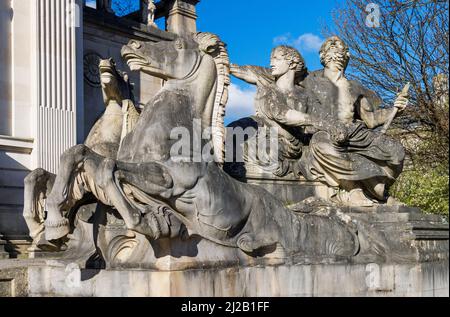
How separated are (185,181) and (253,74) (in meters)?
2.86

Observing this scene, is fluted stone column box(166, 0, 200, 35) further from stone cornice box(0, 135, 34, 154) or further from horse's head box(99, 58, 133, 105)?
horse's head box(99, 58, 133, 105)

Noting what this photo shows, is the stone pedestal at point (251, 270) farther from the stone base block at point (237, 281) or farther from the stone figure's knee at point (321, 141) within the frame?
the stone figure's knee at point (321, 141)

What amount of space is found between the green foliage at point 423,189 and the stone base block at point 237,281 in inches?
219

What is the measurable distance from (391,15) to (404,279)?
11.7 metres

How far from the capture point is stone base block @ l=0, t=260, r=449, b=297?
5.71 metres

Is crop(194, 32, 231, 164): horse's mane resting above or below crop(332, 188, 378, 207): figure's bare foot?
above

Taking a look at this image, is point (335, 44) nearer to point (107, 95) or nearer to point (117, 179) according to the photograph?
point (107, 95)

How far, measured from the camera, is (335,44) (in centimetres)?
872

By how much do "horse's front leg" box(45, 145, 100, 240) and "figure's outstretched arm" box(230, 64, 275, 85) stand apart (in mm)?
3184

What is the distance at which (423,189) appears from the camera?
550 inches

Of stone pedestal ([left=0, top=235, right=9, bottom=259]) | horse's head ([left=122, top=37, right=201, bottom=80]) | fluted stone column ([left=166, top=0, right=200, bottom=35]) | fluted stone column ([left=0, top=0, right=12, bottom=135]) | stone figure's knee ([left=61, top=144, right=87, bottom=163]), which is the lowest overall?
stone pedestal ([left=0, top=235, right=9, bottom=259])

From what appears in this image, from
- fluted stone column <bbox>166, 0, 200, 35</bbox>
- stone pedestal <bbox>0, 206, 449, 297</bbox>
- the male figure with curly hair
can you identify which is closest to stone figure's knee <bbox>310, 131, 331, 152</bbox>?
the male figure with curly hair

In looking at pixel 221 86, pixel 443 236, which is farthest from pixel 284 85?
pixel 443 236

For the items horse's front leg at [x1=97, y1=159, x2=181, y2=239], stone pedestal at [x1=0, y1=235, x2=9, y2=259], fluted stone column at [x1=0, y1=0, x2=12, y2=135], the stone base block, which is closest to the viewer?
horse's front leg at [x1=97, y1=159, x2=181, y2=239]
